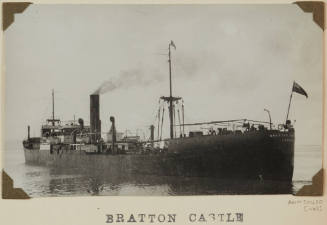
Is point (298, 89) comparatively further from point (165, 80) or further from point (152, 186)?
point (152, 186)

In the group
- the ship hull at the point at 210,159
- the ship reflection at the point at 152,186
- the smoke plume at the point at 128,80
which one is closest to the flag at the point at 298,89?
the ship hull at the point at 210,159

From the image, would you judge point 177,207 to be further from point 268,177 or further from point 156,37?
point 156,37

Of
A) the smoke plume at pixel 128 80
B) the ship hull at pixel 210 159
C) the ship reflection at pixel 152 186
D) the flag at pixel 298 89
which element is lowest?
the ship reflection at pixel 152 186

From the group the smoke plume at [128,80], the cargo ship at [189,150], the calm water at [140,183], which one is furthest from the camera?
the cargo ship at [189,150]

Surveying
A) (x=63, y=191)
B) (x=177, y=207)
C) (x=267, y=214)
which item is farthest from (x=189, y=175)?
(x=63, y=191)

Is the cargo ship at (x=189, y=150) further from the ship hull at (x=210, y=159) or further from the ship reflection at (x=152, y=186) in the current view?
the ship reflection at (x=152, y=186)

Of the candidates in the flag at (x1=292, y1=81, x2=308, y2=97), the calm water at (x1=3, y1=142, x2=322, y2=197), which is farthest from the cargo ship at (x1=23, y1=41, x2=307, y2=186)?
the calm water at (x1=3, y1=142, x2=322, y2=197)

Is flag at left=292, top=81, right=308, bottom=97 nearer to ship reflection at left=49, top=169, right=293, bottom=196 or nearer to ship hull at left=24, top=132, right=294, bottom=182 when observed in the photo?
ship hull at left=24, top=132, right=294, bottom=182

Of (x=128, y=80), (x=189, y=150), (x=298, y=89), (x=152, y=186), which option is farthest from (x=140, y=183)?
(x=298, y=89)
